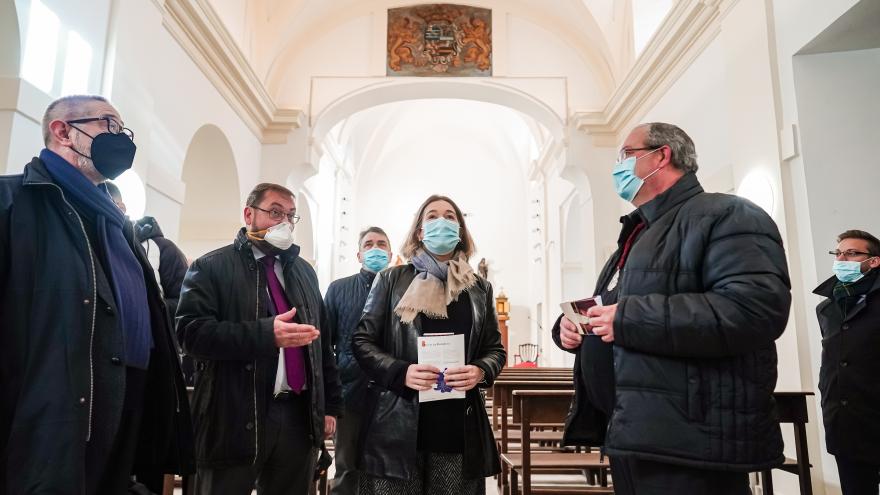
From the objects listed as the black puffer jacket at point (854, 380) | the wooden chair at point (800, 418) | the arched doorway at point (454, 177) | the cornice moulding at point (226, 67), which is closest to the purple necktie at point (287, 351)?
the wooden chair at point (800, 418)

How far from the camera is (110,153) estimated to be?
1960 millimetres

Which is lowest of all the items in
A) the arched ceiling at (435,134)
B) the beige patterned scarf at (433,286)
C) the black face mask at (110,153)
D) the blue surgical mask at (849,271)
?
the beige patterned scarf at (433,286)

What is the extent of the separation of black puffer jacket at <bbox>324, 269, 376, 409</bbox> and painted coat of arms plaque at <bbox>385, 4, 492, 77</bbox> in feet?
20.6

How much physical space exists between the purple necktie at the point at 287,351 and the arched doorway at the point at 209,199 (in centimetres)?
547

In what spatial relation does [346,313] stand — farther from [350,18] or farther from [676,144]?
[350,18]

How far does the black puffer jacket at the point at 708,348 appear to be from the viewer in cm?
166

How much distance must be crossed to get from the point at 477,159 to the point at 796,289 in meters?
14.3

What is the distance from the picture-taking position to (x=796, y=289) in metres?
4.52

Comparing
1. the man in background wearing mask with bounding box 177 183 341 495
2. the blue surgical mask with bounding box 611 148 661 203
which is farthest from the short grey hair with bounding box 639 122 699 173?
the man in background wearing mask with bounding box 177 183 341 495

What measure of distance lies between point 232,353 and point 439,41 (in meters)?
8.15

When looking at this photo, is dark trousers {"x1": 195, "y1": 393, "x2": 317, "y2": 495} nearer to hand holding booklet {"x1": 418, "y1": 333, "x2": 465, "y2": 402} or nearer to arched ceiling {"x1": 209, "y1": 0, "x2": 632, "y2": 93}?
hand holding booklet {"x1": 418, "y1": 333, "x2": 465, "y2": 402}

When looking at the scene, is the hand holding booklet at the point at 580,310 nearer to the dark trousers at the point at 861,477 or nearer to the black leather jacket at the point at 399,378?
the black leather jacket at the point at 399,378

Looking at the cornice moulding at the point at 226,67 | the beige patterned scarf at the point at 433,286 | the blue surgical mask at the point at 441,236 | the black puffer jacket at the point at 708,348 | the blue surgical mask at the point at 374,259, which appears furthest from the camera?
the cornice moulding at the point at 226,67

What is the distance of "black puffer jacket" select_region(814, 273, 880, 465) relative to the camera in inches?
123
